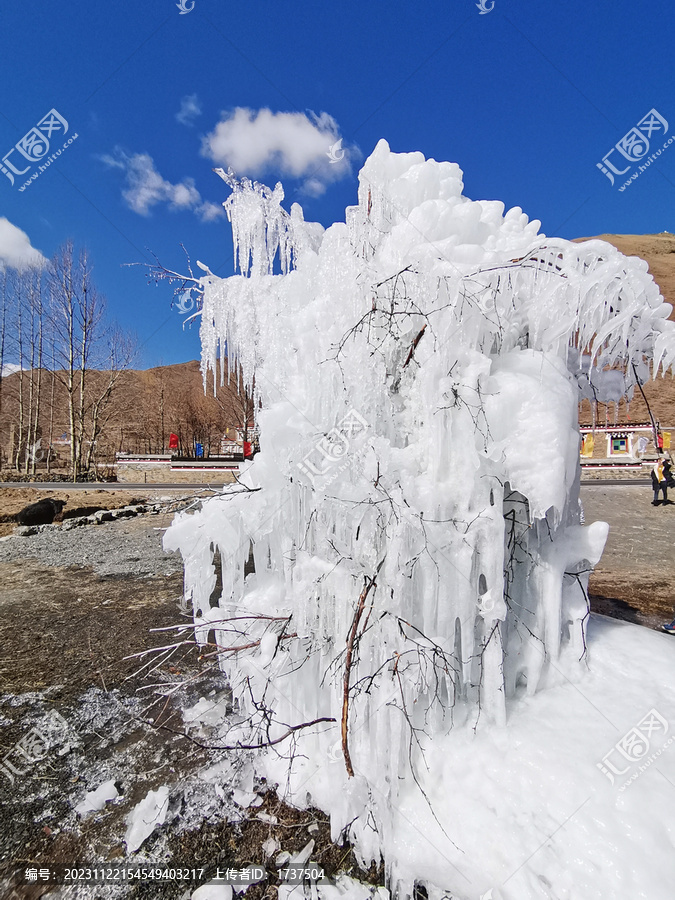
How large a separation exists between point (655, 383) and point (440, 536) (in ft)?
206

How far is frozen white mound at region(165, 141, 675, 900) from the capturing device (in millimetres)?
2219

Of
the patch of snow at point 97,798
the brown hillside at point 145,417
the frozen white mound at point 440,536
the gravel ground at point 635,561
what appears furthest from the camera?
the brown hillside at point 145,417

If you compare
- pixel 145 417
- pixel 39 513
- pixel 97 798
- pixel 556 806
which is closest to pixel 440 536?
pixel 556 806

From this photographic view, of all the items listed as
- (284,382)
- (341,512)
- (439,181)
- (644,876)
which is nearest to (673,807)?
(644,876)

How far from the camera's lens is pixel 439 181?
9.65 ft

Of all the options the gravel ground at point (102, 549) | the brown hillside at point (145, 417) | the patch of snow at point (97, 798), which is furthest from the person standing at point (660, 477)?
the brown hillside at point (145, 417)

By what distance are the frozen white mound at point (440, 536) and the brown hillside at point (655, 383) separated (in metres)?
19.9

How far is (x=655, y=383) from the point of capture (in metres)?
51.3

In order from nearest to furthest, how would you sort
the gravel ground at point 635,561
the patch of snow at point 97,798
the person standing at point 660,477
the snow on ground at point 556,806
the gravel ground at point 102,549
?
the snow on ground at point 556,806 → the patch of snow at point 97,798 → the gravel ground at point 635,561 → the gravel ground at point 102,549 → the person standing at point 660,477

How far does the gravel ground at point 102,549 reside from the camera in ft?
26.7

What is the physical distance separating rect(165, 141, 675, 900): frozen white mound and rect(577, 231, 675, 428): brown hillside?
19.9m

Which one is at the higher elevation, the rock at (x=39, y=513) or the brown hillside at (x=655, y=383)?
the brown hillside at (x=655, y=383)

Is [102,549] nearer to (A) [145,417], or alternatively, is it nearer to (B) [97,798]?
(B) [97,798]

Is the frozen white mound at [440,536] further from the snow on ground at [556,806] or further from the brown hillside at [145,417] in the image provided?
the brown hillside at [145,417]
